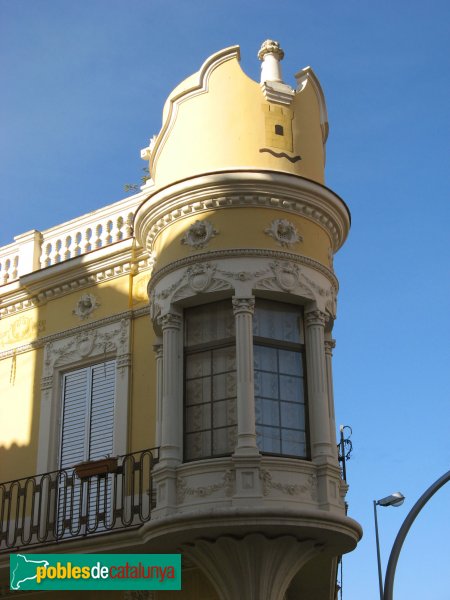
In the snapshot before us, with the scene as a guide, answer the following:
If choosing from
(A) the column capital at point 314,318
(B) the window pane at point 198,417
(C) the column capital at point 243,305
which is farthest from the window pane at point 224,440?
(A) the column capital at point 314,318

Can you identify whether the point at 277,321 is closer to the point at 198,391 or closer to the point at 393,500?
the point at 198,391

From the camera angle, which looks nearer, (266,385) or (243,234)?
(266,385)

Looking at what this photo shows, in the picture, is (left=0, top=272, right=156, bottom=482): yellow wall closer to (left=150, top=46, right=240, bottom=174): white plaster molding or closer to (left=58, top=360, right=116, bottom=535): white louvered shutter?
(left=58, top=360, right=116, bottom=535): white louvered shutter

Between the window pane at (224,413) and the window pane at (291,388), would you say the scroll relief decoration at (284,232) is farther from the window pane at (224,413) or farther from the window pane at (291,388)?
the window pane at (224,413)

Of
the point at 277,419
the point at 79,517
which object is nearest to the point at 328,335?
the point at 277,419

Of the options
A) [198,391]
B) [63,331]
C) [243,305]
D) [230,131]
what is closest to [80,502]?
[198,391]

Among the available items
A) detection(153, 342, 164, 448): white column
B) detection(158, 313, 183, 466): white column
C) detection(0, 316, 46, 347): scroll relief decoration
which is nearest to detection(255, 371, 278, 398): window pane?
detection(158, 313, 183, 466): white column

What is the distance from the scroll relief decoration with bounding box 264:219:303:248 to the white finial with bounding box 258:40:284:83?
2856 millimetres

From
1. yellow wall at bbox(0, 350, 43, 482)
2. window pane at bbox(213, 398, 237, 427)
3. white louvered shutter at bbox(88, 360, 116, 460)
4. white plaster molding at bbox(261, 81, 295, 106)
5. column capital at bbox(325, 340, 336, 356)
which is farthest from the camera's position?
yellow wall at bbox(0, 350, 43, 482)

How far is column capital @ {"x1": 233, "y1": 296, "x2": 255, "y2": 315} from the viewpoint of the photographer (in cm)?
1451

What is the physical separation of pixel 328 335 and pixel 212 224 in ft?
8.05

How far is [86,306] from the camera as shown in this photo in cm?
1762

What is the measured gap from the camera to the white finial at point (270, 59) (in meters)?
16.6

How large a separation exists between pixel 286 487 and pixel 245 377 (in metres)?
1.61
